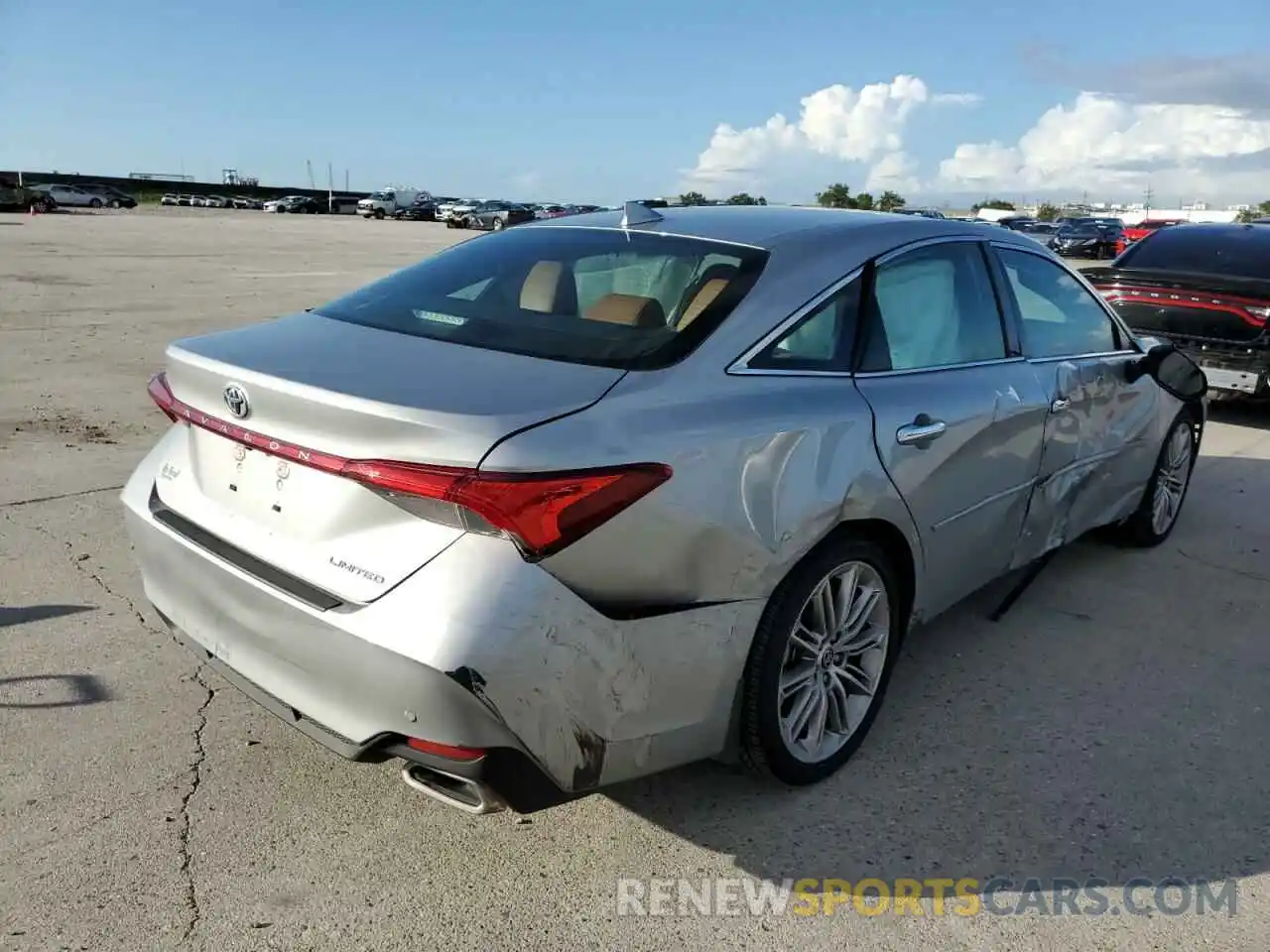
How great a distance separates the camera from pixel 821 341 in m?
3.04

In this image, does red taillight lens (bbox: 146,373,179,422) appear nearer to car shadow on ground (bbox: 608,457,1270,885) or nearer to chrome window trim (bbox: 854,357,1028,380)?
car shadow on ground (bbox: 608,457,1270,885)

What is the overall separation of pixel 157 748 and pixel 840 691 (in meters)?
2.04

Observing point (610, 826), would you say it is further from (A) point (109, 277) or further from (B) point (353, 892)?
(A) point (109, 277)

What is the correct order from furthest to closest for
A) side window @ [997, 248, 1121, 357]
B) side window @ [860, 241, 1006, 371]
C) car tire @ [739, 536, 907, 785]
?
1. side window @ [997, 248, 1121, 357]
2. side window @ [860, 241, 1006, 371]
3. car tire @ [739, 536, 907, 785]

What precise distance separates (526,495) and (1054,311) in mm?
2978

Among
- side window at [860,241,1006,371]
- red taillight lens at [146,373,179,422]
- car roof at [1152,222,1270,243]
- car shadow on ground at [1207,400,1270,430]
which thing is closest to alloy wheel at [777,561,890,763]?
side window at [860,241,1006,371]

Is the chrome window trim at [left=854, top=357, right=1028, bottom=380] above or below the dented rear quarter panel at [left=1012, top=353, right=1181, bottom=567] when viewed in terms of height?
above

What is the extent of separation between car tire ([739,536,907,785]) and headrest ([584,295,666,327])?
0.78 m

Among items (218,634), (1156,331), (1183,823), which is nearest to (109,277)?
(1156,331)

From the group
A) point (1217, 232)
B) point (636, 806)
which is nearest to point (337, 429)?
point (636, 806)

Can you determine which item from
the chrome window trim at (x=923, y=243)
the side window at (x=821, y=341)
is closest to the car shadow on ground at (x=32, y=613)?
the side window at (x=821, y=341)

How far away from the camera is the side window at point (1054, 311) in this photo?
13.3 ft

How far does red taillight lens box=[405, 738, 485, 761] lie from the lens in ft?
7.39

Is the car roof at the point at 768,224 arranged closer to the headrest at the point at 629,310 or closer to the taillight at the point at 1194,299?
the headrest at the point at 629,310
